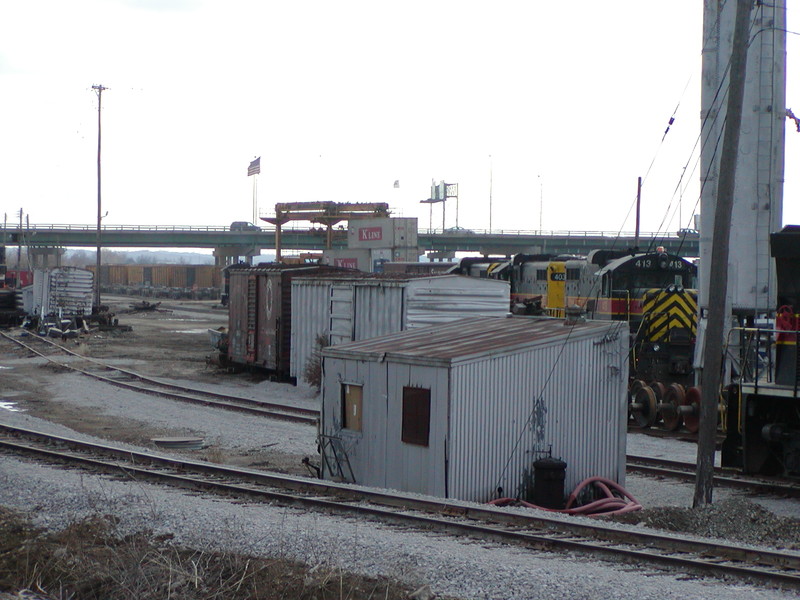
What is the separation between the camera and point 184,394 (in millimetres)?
24531

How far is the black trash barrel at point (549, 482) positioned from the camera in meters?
12.0

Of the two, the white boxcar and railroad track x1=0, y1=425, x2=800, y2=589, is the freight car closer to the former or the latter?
railroad track x1=0, y1=425, x2=800, y2=589

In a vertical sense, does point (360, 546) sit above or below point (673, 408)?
above

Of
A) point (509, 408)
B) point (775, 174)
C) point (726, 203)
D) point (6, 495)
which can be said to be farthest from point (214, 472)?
point (775, 174)

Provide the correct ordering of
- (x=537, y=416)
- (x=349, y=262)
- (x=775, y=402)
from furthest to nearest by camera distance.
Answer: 1. (x=349, y=262)
2. (x=775, y=402)
3. (x=537, y=416)

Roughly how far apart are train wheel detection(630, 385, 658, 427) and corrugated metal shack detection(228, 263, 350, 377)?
433 inches

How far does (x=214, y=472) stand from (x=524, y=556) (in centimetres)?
605

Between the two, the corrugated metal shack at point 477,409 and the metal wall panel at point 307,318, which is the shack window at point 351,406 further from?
the metal wall panel at point 307,318

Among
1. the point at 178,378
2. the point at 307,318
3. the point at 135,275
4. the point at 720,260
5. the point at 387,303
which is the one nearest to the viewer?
the point at 720,260

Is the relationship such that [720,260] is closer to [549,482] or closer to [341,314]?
[549,482]

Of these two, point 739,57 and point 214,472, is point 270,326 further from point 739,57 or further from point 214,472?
point 739,57

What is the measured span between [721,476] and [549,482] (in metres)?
3.87

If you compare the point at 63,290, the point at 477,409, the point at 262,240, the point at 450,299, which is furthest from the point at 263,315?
the point at 262,240

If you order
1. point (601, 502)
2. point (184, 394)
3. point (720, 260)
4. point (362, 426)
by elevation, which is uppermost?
point (720, 260)
